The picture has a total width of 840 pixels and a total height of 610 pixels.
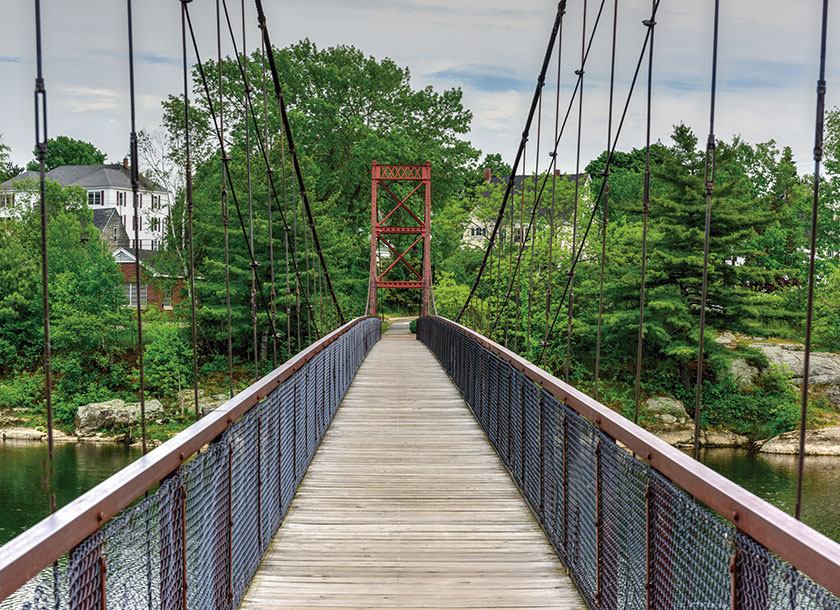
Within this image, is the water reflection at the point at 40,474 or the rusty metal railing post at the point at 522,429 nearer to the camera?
the rusty metal railing post at the point at 522,429

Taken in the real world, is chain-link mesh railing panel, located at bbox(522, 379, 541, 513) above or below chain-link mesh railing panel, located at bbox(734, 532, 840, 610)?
below

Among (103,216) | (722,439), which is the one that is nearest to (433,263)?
(722,439)

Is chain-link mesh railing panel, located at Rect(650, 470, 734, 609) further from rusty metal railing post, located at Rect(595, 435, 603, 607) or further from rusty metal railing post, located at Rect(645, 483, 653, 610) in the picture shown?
rusty metal railing post, located at Rect(595, 435, 603, 607)

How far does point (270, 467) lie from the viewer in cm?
378

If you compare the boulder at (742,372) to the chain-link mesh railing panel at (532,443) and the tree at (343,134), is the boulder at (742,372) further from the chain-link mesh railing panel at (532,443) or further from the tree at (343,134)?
the chain-link mesh railing panel at (532,443)

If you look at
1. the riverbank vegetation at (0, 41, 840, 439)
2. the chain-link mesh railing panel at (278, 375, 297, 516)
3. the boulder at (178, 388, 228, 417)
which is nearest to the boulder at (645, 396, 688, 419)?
the riverbank vegetation at (0, 41, 840, 439)

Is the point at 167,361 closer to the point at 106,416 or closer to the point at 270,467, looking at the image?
the point at 106,416

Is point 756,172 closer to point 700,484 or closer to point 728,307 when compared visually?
point 728,307

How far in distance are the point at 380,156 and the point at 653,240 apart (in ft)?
31.5

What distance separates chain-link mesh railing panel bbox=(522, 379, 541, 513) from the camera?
4.11m

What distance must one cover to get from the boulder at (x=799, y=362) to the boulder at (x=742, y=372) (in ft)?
1.86

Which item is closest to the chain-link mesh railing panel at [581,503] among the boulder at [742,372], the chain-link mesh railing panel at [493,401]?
the chain-link mesh railing panel at [493,401]

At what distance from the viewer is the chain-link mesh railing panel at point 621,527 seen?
8.14 feet

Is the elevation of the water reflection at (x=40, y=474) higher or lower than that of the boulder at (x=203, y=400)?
lower
